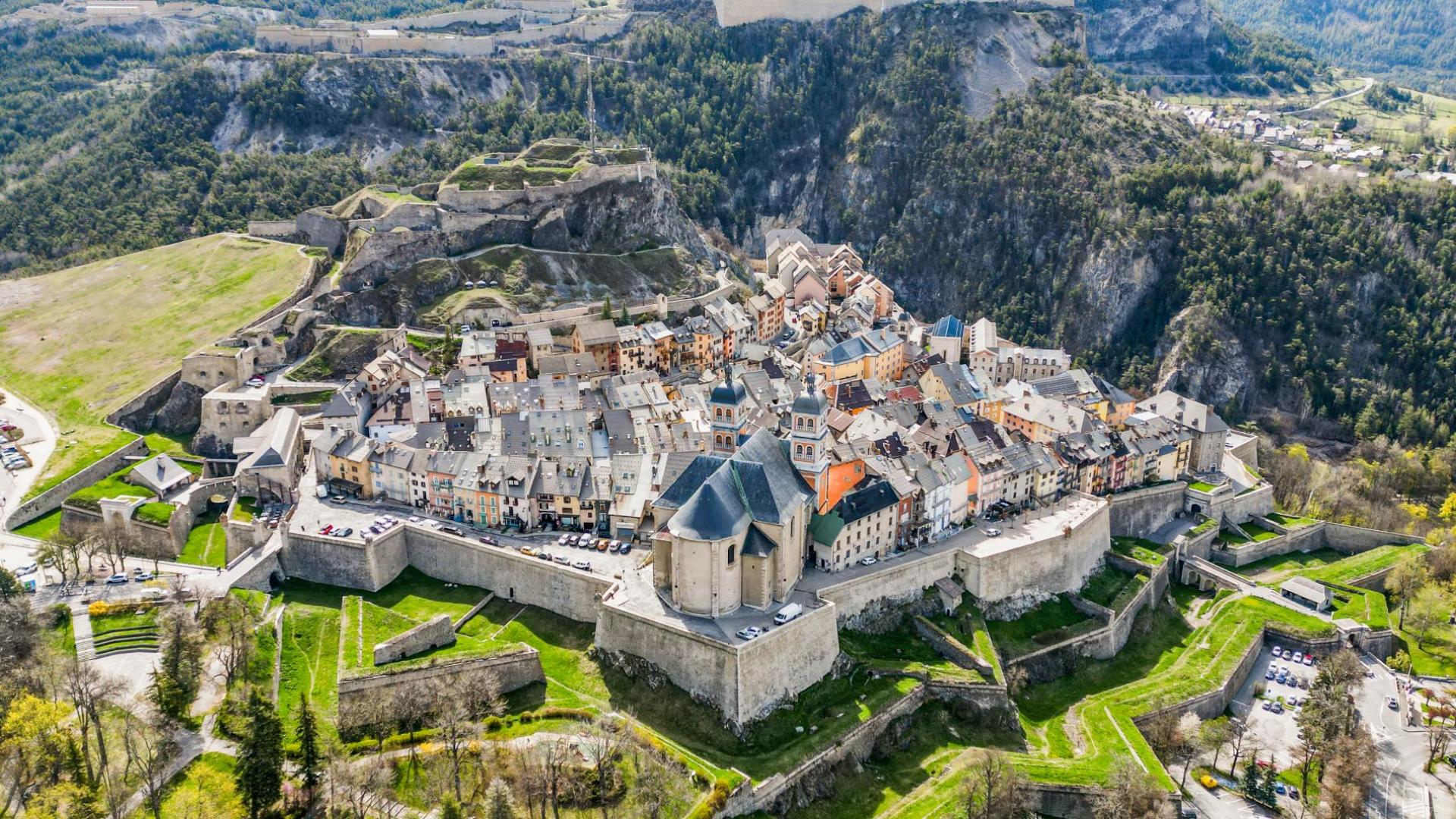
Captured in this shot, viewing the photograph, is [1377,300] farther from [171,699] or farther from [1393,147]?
[171,699]

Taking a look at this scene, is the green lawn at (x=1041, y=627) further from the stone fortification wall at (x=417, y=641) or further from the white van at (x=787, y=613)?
the stone fortification wall at (x=417, y=641)

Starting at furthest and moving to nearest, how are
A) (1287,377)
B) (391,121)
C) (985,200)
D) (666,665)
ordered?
1. (985,200)
2. (391,121)
3. (1287,377)
4. (666,665)

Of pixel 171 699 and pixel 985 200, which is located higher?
pixel 985 200

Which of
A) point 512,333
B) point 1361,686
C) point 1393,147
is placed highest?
point 1393,147

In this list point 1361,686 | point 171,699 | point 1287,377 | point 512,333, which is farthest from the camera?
point 1287,377

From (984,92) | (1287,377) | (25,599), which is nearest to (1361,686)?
(1287,377)

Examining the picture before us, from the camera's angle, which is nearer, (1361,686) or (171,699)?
(171,699)

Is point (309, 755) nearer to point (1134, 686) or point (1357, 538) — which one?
point (1134, 686)
